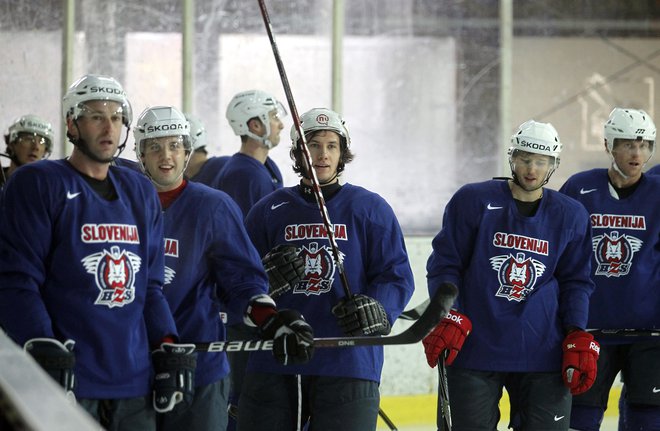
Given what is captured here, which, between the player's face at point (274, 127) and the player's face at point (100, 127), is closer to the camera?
the player's face at point (100, 127)

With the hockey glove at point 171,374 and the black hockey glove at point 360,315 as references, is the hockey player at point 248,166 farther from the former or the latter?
the hockey glove at point 171,374

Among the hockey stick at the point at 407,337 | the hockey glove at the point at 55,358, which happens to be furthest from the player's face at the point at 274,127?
the hockey glove at the point at 55,358

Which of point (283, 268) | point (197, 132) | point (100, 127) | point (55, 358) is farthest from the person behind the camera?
point (197, 132)

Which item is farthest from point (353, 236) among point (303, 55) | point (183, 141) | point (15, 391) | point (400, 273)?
point (303, 55)

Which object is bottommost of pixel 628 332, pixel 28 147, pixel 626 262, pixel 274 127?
pixel 628 332

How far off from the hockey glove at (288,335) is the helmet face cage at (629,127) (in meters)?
1.98

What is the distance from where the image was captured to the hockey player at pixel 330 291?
3551 mm

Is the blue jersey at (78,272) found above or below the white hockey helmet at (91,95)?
below

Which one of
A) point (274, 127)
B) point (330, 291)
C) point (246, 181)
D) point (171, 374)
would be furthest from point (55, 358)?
point (274, 127)

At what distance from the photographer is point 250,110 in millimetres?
5438

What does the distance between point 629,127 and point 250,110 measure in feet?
5.21

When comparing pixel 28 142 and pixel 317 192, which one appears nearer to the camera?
pixel 317 192

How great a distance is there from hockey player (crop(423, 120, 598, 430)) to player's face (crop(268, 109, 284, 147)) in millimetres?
1400

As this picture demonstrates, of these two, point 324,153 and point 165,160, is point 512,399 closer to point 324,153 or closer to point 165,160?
point 324,153
